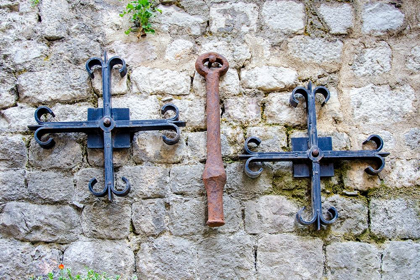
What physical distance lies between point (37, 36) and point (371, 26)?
5.88 feet

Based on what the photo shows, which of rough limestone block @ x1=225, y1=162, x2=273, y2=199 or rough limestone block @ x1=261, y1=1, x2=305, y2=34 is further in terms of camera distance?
rough limestone block @ x1=261, y1=1, x2=305, y2=34

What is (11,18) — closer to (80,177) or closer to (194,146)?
(80,177)

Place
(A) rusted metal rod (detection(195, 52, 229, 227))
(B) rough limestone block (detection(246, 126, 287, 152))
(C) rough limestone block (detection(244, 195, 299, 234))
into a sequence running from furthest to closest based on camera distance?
(B) rough limestone block (detection(246, 126, 287, 152)) → (C) rough limestone block (detection(244, 195, 299, 234)) → (A) rusted metal rod (detection(195, 52, 229, 227))

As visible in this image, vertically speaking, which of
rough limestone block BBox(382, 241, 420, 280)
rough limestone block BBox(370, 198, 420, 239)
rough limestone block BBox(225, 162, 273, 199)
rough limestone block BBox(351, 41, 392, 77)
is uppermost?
rough limestone block BBox(351, 41, 392, 77)

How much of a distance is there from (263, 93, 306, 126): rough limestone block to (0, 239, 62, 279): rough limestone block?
1226 mm

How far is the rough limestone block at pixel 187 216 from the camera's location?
2.04 meters

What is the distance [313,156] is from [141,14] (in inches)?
45.0

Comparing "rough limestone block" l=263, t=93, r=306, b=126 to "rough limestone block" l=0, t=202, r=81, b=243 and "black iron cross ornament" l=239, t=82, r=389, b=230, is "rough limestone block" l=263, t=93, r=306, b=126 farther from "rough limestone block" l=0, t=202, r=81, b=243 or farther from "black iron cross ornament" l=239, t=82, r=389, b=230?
"rough limestone block" l=0, t=202, r=81, b=243

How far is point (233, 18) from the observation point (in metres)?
2.35

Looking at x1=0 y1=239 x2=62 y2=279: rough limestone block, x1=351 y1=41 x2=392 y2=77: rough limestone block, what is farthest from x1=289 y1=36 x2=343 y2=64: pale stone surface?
x1=0 y1=239 x2=62 y2=279: rough limestone block

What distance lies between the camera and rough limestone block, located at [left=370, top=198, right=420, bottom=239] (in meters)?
2.08

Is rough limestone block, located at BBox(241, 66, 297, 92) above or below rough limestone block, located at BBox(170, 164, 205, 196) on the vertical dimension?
above

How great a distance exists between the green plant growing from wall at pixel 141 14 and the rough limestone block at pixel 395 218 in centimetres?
146

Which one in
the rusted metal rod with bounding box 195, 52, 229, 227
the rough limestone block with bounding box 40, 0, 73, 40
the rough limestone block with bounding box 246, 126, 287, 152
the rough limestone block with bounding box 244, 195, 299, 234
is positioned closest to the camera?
the rusted metal rod with bounding box 195, 52, 229, 227
